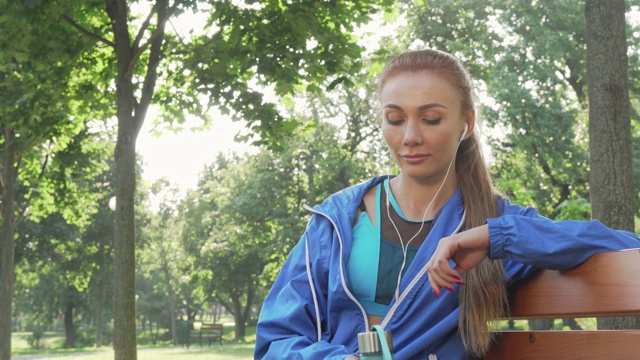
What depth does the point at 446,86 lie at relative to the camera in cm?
258

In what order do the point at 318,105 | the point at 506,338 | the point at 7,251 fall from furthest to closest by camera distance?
the point at 318,105 → the point at 7,251 → the point at 506,338

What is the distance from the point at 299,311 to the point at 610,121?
3.82m

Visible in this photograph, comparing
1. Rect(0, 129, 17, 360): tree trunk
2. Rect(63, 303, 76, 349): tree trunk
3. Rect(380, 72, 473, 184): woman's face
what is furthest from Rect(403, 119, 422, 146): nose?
Rect(63, 303, 76, 349): tree trunk

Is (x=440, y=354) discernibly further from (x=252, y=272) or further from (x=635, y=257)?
(x=252, y=272)

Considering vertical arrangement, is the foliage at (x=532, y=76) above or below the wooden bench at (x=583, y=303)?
above

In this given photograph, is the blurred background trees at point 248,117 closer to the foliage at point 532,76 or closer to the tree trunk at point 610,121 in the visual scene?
the foliage at point 532,76

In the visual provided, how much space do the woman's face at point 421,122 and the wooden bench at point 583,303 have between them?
0.44m

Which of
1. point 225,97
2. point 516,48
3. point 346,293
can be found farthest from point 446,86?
point 516,48

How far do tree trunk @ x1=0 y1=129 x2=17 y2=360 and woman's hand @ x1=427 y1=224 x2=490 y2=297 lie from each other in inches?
555

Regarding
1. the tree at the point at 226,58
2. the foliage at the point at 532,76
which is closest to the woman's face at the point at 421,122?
the tree at the point at 226,58

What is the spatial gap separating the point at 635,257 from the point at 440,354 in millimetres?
687

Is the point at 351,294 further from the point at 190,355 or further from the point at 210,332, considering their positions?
the point at 210,332

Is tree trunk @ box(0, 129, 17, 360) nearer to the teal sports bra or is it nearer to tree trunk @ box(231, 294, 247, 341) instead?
the teal sports bra

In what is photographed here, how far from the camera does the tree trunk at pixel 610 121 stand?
5750 millimetres
